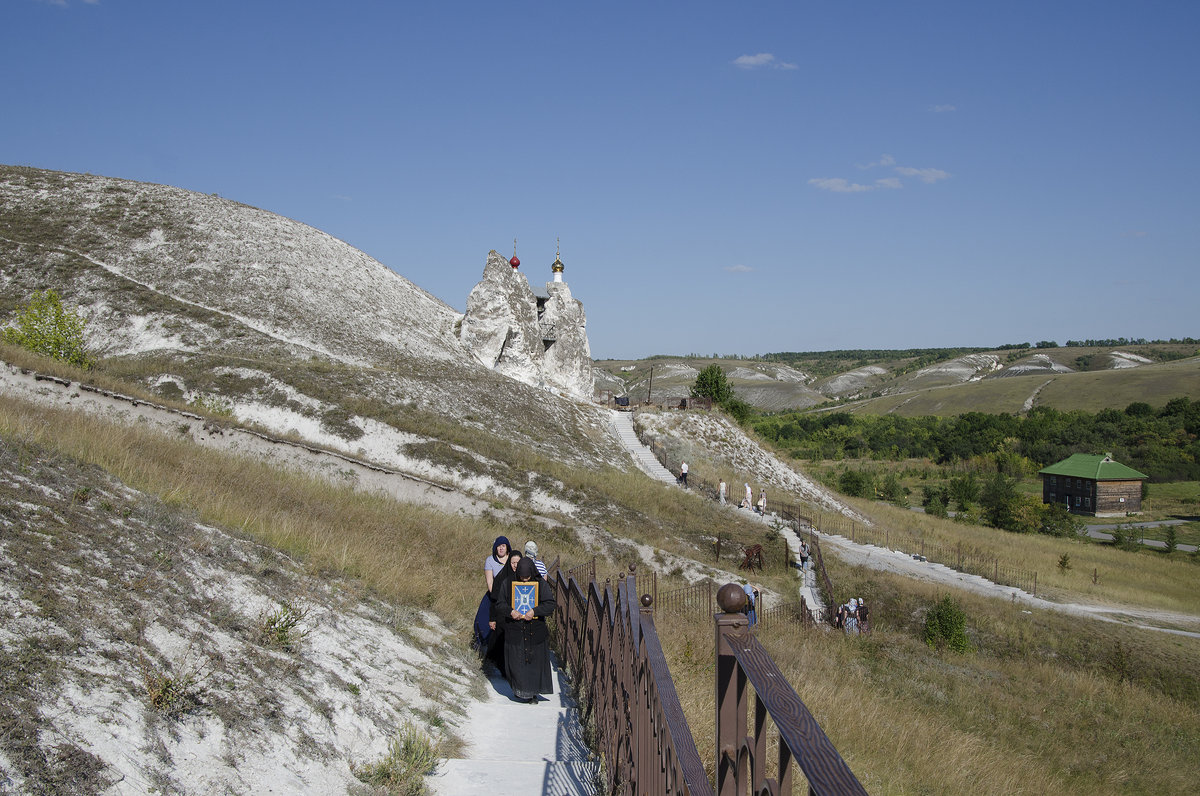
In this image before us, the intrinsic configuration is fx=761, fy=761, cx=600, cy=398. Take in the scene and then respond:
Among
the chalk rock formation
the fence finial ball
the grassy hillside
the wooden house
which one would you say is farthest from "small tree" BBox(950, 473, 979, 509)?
the grassy hillside

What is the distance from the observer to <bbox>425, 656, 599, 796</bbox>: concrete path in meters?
5.23

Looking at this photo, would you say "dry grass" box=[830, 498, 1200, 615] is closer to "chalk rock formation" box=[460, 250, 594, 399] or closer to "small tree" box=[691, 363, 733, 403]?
"small tree" box=[691, 363, 733, 403]

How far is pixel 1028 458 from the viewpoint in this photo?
315 feet

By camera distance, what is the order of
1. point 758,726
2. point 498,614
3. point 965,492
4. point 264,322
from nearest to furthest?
1. point 758,726
2. point 498,614
3. point 264,322
4. point 965,492

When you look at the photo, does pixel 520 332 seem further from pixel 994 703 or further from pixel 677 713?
pixel 677 713

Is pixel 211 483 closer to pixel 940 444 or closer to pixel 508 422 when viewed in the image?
pixel 508 422

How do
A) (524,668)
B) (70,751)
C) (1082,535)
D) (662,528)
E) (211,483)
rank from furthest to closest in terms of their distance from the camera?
(1082,535)
(662,528)
(211,483)
(524,668)
(70,751)

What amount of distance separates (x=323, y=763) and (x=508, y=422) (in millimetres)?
28946

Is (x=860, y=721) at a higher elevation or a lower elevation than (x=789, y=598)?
higher

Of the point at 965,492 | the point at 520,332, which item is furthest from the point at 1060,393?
the point at 520,332

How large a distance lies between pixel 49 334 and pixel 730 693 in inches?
1136

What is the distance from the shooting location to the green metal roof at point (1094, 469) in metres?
70.7

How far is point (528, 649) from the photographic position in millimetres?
7223

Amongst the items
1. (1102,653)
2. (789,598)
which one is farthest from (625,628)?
(1102,653)
